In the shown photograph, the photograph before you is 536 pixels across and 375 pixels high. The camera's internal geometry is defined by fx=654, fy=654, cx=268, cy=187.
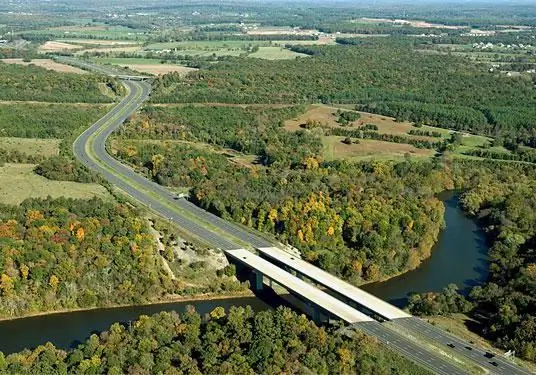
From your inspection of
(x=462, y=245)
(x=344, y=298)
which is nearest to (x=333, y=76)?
(x=462, y=245)

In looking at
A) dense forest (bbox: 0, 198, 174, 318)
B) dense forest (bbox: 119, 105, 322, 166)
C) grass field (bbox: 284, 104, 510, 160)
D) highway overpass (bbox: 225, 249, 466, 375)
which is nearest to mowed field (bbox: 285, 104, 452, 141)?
grass field (bbox: 284, 104, 510, 160)

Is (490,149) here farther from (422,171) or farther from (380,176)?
(380,176)

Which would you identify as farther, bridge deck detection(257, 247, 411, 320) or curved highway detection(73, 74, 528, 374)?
bridge deck detection(257, 247, 411, 320)

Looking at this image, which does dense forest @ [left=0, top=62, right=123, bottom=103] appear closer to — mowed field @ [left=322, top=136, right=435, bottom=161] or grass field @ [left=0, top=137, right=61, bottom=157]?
grass field @ [left=0, top=137, right=61, bottom=157]

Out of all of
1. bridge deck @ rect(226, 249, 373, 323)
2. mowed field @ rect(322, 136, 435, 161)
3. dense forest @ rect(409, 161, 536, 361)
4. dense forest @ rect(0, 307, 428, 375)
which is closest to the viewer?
dense forest @ rect(0, 307, 428, 375)

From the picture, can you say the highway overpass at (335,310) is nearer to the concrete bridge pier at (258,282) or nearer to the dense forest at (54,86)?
the concrete bridge pier at (258,282)

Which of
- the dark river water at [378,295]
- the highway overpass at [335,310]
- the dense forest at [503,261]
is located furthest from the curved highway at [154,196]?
the dense forest at [503,261]
